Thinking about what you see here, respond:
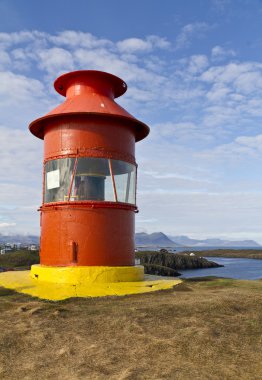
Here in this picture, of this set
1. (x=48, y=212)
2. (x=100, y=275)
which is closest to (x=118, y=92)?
(x=48, y=212)

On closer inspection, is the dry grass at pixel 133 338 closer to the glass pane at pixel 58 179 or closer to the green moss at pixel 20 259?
the glass pane at pixel 58 179

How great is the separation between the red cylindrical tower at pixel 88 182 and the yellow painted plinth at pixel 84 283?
0.54 m

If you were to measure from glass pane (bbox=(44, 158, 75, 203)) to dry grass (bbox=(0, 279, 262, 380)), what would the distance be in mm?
3945

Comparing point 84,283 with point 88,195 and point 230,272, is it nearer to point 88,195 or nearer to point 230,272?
point 88,195

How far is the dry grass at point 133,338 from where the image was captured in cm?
537

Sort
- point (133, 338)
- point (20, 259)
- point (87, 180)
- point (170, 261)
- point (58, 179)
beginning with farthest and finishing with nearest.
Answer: point (170, 261), point (20, 259), point (58, 179), point (87, 180), point (133, 338)

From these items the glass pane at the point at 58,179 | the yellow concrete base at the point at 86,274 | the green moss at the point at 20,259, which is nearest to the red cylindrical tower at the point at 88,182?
the glass pane at the point at 58,179

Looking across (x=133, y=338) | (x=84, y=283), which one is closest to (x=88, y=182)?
(x=84, y=283)

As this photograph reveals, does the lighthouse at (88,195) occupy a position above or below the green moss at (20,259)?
above

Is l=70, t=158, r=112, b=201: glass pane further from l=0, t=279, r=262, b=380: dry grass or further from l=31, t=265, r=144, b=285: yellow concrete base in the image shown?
l=0, t=279, r=262, b=380: dry grass

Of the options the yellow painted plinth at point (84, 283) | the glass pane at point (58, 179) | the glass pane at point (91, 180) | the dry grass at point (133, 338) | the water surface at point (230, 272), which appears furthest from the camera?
the water surface at point (230, 272)

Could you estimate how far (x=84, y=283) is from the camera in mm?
11125

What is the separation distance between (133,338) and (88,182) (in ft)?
21.5

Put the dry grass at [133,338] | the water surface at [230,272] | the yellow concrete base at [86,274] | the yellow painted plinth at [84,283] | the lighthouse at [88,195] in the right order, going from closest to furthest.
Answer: the dry grass at [133,338]
the yellow painted plinth at [84,283]
the yellow concrete base at [86,274]
the lighthouse at [88,195]
the water surface at [230,272]
